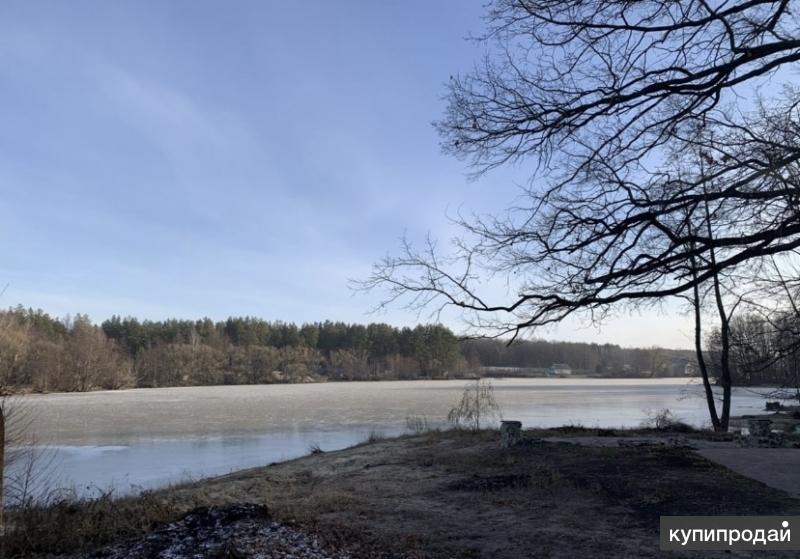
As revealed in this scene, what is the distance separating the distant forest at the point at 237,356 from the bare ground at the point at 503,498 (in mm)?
50021

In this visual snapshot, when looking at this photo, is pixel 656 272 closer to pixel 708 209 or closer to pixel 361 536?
pixel 708 209

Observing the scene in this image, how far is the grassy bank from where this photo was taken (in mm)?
5500

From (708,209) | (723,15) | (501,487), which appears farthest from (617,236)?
(501,487)

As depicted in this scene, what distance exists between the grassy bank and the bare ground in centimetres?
2

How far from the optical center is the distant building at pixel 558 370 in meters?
121

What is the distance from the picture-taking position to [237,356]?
90.1m

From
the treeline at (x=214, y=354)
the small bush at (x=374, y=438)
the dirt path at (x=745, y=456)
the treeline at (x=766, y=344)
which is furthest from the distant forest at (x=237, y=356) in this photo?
the treeline at (x=766, y=344)

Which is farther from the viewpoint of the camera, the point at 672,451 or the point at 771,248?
the point at 672,451

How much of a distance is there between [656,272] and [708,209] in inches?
40.0

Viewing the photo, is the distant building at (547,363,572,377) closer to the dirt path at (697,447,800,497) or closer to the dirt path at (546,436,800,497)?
the dirt path at (546,436,800,497)

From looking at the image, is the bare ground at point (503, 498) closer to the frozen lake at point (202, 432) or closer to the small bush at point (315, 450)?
the small bush at point (315, 450)

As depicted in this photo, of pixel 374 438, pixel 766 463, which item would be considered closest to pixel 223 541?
pixel 766 463

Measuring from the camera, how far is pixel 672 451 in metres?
10.9

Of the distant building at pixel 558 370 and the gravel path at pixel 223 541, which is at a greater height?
the distant building at pixel 558 370
